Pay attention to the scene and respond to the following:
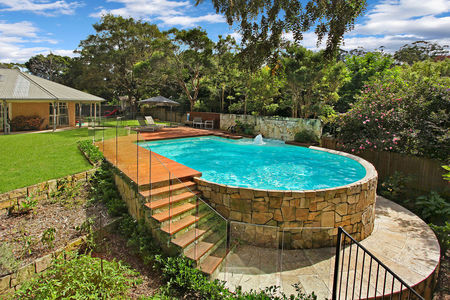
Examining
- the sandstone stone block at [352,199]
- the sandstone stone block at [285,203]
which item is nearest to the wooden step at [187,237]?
the sandstone stone block at [285,203]

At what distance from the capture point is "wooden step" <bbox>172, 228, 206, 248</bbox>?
500cm

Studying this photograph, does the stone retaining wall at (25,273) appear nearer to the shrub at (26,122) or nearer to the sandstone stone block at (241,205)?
the sandstone stone block at (241,205)

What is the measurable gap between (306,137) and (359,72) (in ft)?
33.7

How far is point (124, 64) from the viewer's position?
2822 cm

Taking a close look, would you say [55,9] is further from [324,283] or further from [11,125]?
[324,283]

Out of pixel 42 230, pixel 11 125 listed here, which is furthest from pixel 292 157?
pixel 11 125

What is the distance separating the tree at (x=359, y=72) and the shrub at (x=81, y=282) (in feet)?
61.1

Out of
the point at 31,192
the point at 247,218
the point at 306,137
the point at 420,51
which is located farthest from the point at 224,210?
the point at 420,51

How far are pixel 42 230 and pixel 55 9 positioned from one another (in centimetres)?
1443

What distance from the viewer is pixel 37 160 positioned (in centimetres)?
926

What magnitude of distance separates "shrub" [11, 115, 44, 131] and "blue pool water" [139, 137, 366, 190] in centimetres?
949

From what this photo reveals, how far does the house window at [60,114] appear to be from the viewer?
1908cm

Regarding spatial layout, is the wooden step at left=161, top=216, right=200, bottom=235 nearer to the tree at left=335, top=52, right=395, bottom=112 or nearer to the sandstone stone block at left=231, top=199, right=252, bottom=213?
the sandstone stone block at left=231, top=199, right=252, bottom=213

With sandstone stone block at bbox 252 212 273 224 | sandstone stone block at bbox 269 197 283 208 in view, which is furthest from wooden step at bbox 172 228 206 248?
sandstone stone block at bbox 269 197 283 208
